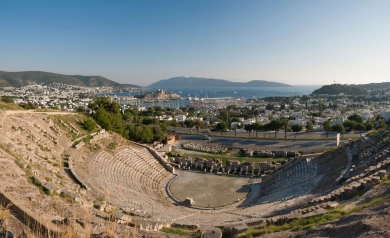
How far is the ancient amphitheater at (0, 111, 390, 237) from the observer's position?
9.48 m

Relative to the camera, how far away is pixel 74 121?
29.1 metres

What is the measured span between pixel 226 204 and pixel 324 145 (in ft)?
85.5

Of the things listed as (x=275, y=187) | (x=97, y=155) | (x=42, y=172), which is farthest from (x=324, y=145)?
(x=42, y=172)

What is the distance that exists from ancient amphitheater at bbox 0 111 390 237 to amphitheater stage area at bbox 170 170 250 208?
0.68 ft

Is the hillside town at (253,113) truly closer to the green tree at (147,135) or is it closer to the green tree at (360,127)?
the green tree at (360,127)

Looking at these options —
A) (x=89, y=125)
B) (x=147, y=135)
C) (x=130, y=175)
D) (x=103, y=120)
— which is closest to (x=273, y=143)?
(x=147, y=135)

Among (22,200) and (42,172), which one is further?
(42,172)

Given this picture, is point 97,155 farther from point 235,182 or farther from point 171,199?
point 235,182

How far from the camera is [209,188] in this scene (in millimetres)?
24156

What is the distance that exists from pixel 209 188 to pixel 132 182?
24.3 ft

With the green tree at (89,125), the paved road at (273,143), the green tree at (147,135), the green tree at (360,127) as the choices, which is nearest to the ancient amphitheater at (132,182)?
the green tree at (89,125)

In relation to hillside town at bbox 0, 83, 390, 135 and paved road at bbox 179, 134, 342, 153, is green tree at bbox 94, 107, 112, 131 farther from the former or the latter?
paved road at bbox 179, 134, 342, 153

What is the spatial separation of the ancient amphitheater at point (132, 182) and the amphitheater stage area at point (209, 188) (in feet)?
0.68

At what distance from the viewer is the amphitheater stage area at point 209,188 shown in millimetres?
21391
